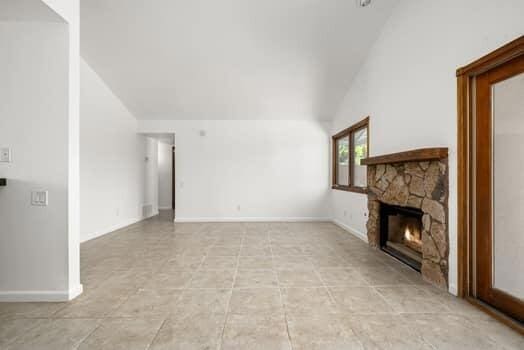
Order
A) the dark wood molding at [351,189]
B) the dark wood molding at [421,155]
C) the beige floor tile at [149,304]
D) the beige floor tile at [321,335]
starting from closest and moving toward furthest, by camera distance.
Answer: the beige floor tile at [321,335], the beige floor tile at [149,304], the dark wood molding at [421,155], the dark wood molding at [351,189]

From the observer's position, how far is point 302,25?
3.60 meters

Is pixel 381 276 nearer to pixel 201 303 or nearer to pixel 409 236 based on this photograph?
pixel 409 236

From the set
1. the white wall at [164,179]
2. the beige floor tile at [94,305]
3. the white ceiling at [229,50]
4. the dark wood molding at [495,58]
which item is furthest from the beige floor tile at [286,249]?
the white wall at [164,179]

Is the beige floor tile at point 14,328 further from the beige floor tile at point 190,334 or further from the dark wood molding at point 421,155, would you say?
the dark wood molding at point 421,155

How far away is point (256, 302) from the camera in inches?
85.4

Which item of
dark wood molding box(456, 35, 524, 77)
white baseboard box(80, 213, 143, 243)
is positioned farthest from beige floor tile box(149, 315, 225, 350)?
white baseboard box(80, 213, 143, 243)

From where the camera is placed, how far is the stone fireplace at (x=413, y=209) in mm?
2461

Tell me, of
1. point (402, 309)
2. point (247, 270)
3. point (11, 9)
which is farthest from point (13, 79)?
point (402, 309)

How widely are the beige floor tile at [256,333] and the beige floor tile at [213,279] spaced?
62 cm

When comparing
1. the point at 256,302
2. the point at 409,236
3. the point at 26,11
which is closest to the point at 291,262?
the point at 256,302

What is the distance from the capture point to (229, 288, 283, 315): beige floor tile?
2.02m

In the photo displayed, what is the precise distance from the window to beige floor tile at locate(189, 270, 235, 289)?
9.12 ft

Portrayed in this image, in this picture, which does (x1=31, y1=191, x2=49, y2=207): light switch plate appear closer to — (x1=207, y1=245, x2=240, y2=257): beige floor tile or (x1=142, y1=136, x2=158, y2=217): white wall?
(x1=207, y1=245, x2=240, y2=257): beige floor tile

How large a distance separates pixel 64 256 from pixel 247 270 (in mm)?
1726
